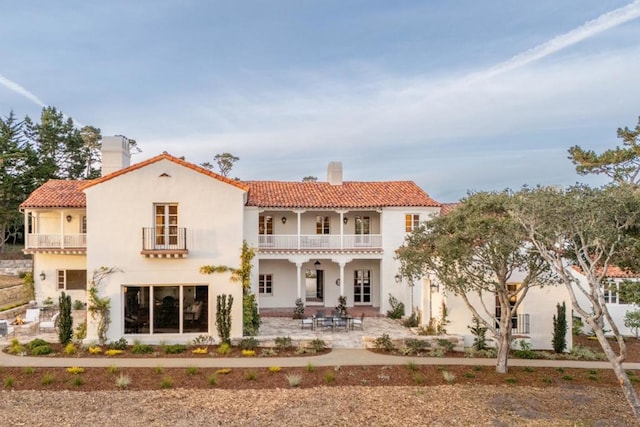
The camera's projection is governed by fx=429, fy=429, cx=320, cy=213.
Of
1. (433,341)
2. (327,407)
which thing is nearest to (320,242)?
(433,341)

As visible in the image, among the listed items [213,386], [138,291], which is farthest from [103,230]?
[213,386]

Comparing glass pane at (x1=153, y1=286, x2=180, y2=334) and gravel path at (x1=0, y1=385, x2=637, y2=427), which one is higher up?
glass pane at (x1=153, y1=286, x2=180, y2=334)

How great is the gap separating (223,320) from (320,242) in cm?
916

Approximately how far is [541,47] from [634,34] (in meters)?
3.86

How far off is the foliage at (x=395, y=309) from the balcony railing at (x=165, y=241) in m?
11.7

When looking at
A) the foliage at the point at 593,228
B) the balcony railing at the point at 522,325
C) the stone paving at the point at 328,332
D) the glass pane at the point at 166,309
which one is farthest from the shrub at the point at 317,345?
the foliage at the point at 593,228

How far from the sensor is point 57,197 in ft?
77.8

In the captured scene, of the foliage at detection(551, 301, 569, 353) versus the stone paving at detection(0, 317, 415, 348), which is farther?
the stone paving at detection(0, 317, 415, 348)

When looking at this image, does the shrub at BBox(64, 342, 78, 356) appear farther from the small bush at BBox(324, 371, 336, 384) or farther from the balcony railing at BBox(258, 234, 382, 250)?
the balcony railing at BBox(258, 234, 382, 250)

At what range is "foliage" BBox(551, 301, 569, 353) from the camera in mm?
16656

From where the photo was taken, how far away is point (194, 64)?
1997cm

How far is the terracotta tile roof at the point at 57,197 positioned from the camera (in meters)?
23.0

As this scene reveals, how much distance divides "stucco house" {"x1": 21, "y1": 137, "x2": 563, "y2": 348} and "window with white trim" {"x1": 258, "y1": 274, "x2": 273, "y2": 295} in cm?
6

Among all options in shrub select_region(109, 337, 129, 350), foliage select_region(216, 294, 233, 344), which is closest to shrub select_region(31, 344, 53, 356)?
shrub select_region(109, 337, 129, 350)
